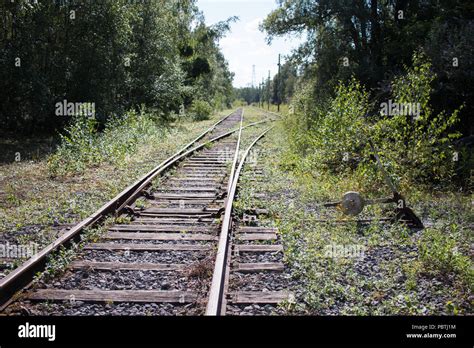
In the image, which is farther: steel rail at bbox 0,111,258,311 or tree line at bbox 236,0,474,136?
tree line at bbox 236,0,474,136

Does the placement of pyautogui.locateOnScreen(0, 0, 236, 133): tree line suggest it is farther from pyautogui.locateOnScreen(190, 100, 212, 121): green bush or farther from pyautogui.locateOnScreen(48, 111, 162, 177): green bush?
pyautogui.locateOnScreen(190, 100, 212, 121): green bush

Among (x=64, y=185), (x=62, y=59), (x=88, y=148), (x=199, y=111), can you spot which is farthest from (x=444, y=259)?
(x=199, y=111)

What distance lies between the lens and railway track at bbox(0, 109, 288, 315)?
337 cm

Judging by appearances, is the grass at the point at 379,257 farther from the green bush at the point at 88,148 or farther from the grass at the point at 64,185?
the green bush at the point at 88,148

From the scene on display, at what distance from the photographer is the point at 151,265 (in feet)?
13.6

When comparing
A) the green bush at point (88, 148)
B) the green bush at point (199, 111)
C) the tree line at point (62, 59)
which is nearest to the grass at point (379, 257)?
the green bush at point (88, 148)

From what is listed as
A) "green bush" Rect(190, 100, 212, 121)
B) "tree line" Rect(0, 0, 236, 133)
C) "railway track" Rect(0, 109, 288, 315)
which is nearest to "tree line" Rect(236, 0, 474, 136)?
"railway track" Rect(0, 109, 288, 315)

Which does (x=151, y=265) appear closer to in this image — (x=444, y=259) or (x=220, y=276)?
(x=220, y=276)

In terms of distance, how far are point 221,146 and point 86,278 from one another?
10492 millimetres

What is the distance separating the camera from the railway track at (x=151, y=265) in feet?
11.0

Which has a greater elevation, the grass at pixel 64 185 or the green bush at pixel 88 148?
the green bush at pixel 88 148

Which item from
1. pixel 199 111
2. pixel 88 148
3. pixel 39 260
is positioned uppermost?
pixel 199 111
